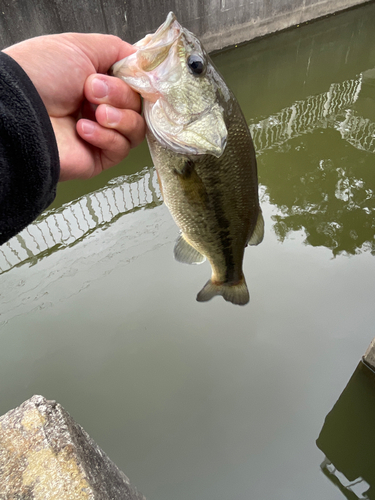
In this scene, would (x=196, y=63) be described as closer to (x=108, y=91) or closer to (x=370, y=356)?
(x=108, y=91)

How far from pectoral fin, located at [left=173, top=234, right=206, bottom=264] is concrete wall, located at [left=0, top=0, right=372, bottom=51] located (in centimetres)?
639

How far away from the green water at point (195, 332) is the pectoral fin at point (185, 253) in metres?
1.53

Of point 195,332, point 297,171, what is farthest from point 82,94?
point 297,171

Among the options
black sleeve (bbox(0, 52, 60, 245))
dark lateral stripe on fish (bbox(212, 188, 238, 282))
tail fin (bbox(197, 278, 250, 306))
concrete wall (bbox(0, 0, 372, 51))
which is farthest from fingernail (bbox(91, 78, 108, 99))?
concrete wall (bbox(0, 0, 372, 51))

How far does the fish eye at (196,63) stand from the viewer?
1.16 metres

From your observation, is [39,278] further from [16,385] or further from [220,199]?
[220,199]

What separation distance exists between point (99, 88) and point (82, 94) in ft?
0.50

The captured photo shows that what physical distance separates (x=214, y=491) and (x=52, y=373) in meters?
1.66

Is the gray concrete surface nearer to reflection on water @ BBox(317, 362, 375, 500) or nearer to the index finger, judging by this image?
reflection on water @ BBox(317, 362, 375, 500)

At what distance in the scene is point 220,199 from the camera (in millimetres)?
1398

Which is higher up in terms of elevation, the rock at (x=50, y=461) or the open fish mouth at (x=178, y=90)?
the open fish mouth at (x=178, y=90)

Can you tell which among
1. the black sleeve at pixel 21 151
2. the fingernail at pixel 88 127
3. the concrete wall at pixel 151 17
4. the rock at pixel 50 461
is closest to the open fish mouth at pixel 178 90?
the fingernail at pixel 88 127

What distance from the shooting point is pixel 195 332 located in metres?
3.14

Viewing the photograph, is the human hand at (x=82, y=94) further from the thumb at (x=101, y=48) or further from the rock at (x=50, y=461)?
the rock at (x=50, y=461)
